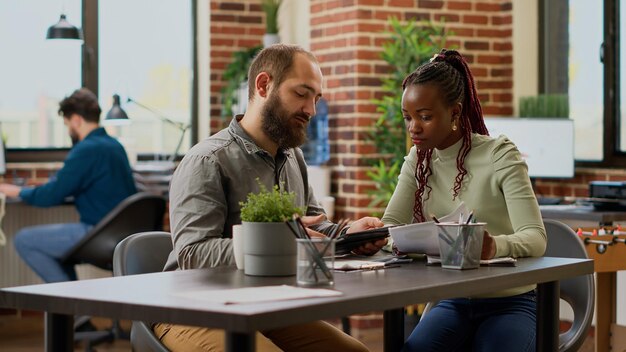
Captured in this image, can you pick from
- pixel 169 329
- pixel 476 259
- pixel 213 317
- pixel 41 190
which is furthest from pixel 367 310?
pixel 41 190

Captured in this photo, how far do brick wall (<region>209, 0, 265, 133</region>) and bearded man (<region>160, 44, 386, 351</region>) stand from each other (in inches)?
170

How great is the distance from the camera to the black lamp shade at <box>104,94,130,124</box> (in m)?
6.68

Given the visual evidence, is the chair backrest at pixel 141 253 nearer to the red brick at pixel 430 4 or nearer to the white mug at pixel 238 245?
the white mug at pixel 238 245

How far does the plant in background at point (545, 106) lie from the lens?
6.25 meters

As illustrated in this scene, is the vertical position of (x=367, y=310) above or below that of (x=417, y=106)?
below

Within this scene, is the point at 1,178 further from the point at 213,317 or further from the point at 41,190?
the point at 213,317

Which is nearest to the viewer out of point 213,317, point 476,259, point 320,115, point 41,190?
point 213,317

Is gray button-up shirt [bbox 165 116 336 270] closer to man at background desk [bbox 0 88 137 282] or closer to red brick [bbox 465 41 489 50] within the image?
man at background desk [bbox 0 88 137 282]

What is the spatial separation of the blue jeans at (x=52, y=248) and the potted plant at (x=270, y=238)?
12.9 feet

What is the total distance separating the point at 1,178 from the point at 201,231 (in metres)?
4.51

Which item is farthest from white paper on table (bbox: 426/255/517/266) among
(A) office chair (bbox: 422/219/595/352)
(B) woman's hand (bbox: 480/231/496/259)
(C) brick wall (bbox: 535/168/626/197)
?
(C) brick wall (bbox: 535/168/626/197)

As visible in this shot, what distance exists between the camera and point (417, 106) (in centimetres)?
290

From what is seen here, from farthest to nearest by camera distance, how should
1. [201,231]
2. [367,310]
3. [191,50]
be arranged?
1. [191,50]
2. [201,231]
3. [367,310]

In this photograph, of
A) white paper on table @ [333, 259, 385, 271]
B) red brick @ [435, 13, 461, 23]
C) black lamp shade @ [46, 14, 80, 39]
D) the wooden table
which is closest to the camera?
the wooden table
